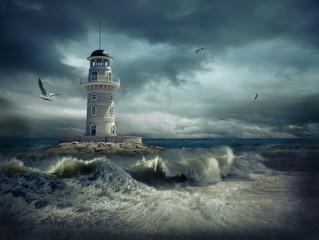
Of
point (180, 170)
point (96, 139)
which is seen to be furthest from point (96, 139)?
point (180, 170)

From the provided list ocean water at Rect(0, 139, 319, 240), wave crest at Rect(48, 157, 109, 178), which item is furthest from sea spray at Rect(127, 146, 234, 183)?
wave crest at Rect(48, 157, 109, 178)

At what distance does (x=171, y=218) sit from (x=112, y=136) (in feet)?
79.6

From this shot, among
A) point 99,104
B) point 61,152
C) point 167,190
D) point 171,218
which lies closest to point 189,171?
point 167,190

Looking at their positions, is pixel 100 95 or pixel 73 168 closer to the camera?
pixel 73 168

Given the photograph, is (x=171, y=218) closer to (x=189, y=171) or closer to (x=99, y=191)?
(x=99, y=191)

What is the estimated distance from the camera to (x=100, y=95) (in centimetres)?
2919

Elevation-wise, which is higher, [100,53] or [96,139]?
[100,53]

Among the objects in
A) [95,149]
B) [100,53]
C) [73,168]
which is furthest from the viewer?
[100,53]

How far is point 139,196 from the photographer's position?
6.90 m

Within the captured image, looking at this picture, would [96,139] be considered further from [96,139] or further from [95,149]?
[95,149]

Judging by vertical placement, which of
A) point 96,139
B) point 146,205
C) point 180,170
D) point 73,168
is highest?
point 96,139

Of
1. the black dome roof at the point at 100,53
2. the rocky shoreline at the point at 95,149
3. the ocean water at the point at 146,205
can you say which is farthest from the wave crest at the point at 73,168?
the black dome roof at the point at 100,53

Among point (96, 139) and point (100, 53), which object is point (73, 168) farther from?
point (100, 53)

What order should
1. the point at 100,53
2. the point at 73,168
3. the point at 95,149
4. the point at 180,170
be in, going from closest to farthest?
the point at 73,168 → the point at 180,170 → the point at 95,149 → the point at 100,53
